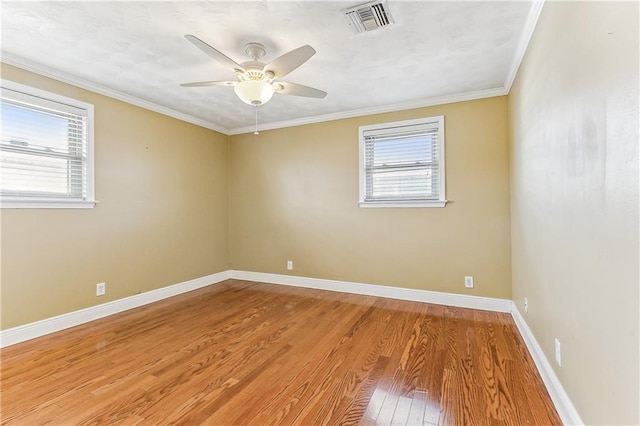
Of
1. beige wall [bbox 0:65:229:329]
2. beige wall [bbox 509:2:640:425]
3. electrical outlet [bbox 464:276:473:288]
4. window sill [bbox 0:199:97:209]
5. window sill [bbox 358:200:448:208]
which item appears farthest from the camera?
window sill [bbox 358:200:448:208]

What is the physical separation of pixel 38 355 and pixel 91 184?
64.9 inches

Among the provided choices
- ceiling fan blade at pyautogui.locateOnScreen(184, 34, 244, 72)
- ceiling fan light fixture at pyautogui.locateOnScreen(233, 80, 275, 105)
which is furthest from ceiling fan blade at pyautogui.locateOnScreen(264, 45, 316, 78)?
ceiling fan blade at pyautogui.locateOnScreen(184, 34, 244, 72)

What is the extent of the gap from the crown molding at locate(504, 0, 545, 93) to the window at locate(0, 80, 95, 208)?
404 cm

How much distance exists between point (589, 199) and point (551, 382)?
122 cm

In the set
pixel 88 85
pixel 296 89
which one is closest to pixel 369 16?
pixel 296 89

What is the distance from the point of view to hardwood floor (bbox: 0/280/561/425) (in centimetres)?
166

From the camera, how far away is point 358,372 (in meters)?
2.08

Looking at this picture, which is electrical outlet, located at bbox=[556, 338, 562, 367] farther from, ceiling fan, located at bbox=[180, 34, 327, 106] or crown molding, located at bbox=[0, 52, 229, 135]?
crown molding, located at bbox=[0, 52, 229, 135]

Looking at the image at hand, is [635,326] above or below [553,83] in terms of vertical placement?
below

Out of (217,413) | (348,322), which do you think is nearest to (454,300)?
(348,322)

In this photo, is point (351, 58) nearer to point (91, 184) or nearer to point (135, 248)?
point (91, 184)

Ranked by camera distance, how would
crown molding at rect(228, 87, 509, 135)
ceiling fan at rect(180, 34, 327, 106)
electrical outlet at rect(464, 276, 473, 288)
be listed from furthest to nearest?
electrical outlet at rect(464, 276, 473, 288) < crown molding at rect(228, 87, 509, 135) < ceiling fan at rect(180, 34, 327, 106)

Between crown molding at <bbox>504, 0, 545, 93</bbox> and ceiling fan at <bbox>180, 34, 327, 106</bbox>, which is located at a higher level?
crown molding at <bbox>504, 0, 545, 93</bbox>

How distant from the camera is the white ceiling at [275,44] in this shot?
196cm
